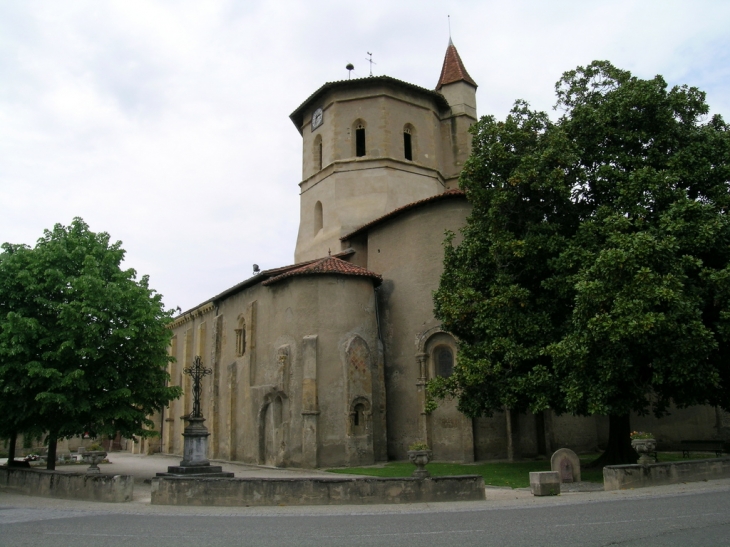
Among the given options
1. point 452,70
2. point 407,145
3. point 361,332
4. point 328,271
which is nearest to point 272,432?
point 361,332

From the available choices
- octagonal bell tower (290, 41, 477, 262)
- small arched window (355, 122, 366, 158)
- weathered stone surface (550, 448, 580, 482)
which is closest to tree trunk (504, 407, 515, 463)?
weathered stone surface (550, 448, 580, 482)

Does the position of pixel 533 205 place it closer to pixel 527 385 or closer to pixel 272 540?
pixel 527 385

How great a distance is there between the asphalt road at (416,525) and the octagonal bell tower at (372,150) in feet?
69.5

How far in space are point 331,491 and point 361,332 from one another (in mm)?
12511

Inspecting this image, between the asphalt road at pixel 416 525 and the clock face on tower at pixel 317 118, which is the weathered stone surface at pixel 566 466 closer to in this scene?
the asphalt road at pixel 416 525

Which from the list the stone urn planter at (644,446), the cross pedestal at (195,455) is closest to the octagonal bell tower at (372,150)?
the cross pedestal at (195,455)

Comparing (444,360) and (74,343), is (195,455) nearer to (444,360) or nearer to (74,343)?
(74,343)

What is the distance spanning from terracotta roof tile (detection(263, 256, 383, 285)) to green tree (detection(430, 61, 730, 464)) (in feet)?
18.3

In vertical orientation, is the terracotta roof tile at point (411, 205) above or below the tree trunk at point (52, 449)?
above

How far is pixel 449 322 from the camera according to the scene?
20203 millimetres

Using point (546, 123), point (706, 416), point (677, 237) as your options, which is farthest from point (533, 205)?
point (706, 416)

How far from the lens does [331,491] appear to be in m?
13.7

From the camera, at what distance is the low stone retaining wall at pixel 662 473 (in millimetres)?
14930

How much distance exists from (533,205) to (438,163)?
1492 cm
